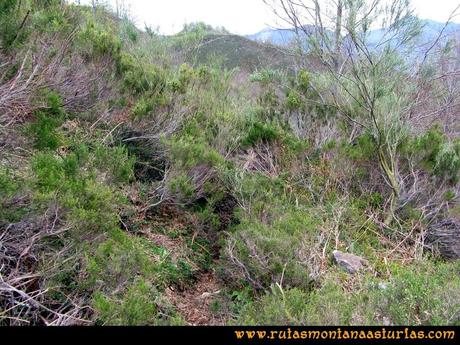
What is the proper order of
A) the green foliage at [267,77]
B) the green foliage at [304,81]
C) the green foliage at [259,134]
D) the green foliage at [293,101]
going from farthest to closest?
the green foliage at [267,77]
the green foliage at [304,81]
the green foliage at [293,101]
the green foliage at [259,134]

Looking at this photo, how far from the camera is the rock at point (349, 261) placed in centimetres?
436

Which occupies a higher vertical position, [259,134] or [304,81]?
[304,81]

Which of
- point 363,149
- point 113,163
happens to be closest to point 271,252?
point 113,163

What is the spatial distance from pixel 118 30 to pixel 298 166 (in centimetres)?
495

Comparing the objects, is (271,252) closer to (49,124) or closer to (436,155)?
(49,124)

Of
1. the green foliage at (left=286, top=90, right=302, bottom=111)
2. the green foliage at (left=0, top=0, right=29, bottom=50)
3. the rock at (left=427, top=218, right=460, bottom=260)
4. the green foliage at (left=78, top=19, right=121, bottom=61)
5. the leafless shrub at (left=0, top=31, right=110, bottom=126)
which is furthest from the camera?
the green foliage at (left=286, top=90, right=302, bottom=111)

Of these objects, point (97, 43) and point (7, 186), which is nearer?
point (7, 186)

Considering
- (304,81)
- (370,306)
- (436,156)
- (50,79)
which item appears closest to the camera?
(370,306)

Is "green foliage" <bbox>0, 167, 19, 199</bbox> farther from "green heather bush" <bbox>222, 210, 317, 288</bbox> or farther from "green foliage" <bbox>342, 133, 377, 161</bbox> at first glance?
"green foliage" <bbox>342, 133, 377, 161</bbox>

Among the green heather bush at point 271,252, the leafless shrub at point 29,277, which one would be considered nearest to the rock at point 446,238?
the green heather bush at point 271,252

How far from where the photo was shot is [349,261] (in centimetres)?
445

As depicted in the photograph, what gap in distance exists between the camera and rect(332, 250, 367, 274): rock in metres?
4.36

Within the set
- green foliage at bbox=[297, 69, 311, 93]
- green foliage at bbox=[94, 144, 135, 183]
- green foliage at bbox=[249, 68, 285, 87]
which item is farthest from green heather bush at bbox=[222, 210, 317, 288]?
green foliage at bbox=[249, 68, 285, 87]

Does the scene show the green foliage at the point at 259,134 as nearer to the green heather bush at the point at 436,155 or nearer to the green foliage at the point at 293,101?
the green foliage at the point at 293,101
